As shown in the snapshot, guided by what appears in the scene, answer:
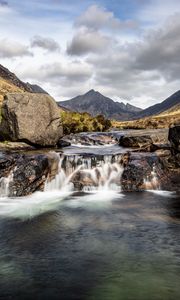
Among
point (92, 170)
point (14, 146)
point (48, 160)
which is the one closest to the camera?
point (48, 160)

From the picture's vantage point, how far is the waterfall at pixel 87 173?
2970cm

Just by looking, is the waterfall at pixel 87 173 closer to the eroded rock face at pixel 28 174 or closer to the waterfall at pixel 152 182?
the eroded rock face at pixel 28 174

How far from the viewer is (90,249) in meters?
15.7

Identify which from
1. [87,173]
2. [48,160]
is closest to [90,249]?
[87,173]

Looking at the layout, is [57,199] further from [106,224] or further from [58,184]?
[106,224]

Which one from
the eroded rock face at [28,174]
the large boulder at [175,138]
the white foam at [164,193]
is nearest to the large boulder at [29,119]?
the eroded rock face at [28,174]

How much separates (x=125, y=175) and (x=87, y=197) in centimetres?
492

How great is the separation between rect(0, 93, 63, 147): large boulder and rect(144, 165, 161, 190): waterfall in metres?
14.1

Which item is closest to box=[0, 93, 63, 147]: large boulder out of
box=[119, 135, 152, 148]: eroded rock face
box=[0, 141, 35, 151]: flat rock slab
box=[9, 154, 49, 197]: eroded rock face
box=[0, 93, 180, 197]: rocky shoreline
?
box=[0, 93, 180, 197]: rocky shoreline

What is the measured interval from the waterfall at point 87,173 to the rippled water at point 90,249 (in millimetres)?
4390

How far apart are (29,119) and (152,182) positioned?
1536 cm

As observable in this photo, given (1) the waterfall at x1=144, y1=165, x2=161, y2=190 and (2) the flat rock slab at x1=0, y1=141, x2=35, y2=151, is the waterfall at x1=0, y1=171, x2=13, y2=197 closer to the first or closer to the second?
(2) the flat rock slab at x1=0, y1=141, x2=35, y2=151

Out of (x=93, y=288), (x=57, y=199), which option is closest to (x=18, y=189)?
(x=57, y=199)

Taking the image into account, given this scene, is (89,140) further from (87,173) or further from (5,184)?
(5,184)
